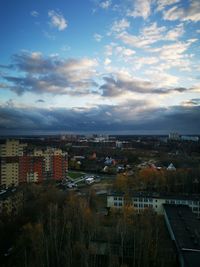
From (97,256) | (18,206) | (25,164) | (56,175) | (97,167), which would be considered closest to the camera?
(97,256)

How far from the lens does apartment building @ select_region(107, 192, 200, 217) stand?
13.6 m

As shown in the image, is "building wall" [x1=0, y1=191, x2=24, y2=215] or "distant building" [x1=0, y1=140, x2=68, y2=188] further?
"distant building" [x1=0, y1=140, x2=68, y2=188]

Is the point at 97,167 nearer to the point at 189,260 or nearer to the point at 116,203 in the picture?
the point at 116,203

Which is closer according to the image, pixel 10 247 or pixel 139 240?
pixel 139 240

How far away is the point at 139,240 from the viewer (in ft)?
27.2

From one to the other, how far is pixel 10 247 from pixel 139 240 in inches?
174

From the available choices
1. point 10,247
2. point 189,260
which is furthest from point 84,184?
point 189,260

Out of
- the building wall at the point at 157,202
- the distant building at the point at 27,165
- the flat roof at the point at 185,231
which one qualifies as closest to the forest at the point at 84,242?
the flat roof at the point at 185,231

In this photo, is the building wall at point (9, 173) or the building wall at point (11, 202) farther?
the building wall at point (9, 173)

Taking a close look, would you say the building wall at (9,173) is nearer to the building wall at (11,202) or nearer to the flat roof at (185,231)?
the building wall at (11,202)

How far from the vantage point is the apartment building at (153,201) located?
13586 millimetres

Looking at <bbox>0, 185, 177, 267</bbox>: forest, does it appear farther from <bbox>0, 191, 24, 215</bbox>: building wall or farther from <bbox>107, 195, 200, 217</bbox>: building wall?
<bbox>107, 195, 200, 217</bbox>: building wall

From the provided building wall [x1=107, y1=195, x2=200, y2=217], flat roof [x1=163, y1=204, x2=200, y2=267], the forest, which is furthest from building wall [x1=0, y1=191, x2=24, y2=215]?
flat roof [x1=163, y1=204, x2=200, y2=267]

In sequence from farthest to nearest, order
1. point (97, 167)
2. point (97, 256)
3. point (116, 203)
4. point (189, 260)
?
point (97, 167) → point (116, 203) → point (97, 256) → point (189, 260)
